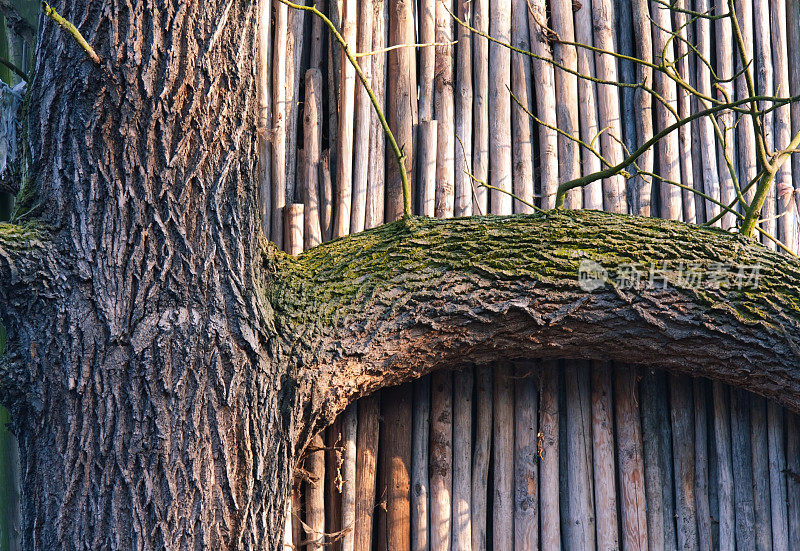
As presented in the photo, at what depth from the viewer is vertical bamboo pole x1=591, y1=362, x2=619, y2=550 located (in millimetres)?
2730

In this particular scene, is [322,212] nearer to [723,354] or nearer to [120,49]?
[120,49]

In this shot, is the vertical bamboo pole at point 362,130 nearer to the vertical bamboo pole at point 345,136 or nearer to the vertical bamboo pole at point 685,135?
the vertical bamboo pole at point 345,136

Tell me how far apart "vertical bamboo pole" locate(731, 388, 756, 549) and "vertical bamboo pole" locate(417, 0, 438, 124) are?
179 centimetres

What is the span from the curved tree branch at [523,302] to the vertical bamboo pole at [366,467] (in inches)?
11.1

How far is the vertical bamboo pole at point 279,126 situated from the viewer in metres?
2.84

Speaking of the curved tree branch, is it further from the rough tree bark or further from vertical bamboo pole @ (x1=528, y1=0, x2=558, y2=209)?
vertical bamboo pole @ (x1=528, y1=0, x2=558, y2=209)

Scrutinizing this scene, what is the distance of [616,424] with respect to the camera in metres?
2.82

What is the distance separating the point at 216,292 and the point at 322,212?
2.75 ft

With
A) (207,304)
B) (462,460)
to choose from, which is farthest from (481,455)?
(207,304)

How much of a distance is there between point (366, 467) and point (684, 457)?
51.9 inches

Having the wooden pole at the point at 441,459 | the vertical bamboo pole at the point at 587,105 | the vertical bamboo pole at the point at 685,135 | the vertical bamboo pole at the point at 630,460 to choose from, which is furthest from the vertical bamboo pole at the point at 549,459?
the vertical bamboo pole at the point at 685,135

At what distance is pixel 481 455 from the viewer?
2.76 m

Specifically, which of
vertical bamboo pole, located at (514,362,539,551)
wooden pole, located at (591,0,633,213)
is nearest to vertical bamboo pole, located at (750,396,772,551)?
vertical bamboo pole, located at (514,362,539,551)

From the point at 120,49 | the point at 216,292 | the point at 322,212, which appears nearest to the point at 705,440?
the point at 322,212
